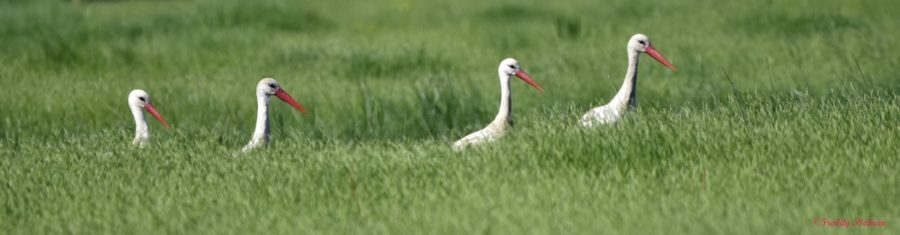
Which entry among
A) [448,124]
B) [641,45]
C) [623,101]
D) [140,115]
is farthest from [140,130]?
[641,45]

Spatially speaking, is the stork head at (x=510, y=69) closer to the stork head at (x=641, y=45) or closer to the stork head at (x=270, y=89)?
the stork head at (x=641, y=45)

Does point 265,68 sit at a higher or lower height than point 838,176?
lower

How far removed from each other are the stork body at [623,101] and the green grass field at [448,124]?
123 mm

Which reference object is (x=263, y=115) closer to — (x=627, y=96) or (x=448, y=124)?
(x=448, y=124)

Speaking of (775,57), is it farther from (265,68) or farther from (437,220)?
(437,220)

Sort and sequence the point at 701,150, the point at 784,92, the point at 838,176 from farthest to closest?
the point at 784,92 < the point at 701,150 < the point at 838,176

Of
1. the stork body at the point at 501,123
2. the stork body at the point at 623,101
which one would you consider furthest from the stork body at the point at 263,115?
the stork body at the point at 623,101

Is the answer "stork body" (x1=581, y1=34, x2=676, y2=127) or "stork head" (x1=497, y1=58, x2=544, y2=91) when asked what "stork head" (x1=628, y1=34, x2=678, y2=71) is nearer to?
"stork body" (x1=581, y1=34, x2=676, y2=127)

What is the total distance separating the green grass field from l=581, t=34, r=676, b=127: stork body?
0.12 meters

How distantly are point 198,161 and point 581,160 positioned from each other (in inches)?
68.5

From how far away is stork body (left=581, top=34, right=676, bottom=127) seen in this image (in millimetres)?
7503

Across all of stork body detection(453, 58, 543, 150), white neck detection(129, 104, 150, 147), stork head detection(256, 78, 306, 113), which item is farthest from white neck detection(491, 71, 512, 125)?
white neck detection(129, 104, 150, 147)

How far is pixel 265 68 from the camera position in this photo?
12.2 metres

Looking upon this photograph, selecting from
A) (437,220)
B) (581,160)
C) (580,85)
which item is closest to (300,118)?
(580,85)
